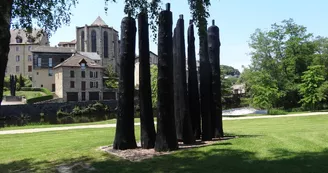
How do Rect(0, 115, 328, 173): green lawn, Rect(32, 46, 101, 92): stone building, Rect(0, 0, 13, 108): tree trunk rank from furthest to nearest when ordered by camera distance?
Rect(32, 46, 101, 92): stone building < Rect(0, 115, 328, 173): green lawn < Rect(0, 0, 13, 108): tree trunk

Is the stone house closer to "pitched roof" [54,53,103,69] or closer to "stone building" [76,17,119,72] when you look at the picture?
"pitched roof" [54,53,103,69]

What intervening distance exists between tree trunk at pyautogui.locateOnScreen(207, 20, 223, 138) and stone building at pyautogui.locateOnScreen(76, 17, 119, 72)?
2674 inches

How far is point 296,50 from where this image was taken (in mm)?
43094

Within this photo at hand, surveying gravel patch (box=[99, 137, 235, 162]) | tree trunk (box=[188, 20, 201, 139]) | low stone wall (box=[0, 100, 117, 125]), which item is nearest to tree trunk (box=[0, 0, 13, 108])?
gravel patch (box=[99, 137, 235, 162])

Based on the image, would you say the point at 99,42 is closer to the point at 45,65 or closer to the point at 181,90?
the point at 45,65

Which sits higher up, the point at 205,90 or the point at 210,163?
the point at 205,90

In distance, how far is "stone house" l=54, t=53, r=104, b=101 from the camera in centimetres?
5659

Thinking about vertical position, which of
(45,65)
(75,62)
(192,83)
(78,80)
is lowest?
(192,83)

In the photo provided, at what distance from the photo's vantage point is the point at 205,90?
433 inches

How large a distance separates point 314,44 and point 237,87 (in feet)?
170

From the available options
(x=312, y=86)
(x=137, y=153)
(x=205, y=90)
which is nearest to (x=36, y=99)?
(x=312, y=86)

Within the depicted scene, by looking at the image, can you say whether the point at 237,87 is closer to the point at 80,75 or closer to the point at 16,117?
the point at 80,75

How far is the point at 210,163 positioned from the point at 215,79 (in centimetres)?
483

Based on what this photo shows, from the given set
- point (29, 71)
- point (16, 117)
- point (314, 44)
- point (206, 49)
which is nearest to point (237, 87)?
point (314, 44)
